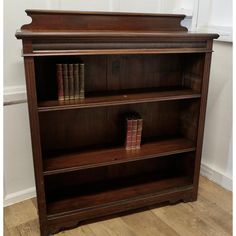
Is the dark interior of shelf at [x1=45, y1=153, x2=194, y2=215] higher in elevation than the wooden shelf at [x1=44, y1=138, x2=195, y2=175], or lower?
lower

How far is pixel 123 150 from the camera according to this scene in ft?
5.95

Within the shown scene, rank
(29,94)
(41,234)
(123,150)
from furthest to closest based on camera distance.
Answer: (123,150)
(41,234)
(29,94)

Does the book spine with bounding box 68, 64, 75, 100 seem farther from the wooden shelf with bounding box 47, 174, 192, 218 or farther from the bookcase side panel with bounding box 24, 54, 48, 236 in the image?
the wooden shelf with bounding box 47, 174, 192, 218

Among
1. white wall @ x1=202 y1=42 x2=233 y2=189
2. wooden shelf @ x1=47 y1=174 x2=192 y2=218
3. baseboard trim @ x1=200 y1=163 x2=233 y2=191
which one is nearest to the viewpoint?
wooden shelf @ x1=47 y1=174 x2=192 y2=218

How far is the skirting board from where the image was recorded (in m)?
1.92

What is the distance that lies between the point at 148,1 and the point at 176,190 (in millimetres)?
1354

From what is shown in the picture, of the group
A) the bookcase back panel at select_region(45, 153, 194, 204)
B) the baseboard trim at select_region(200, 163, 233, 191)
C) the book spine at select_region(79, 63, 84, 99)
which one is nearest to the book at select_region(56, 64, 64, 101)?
the book spine at select_region(79, 63, 84, 99)

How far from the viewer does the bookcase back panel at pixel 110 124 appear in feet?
5.79

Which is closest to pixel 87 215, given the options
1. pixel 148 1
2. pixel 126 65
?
pixel 126 65

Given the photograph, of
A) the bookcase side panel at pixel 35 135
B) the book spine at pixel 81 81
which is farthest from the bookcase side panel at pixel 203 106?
the bookcase side panel at pixel 35 135

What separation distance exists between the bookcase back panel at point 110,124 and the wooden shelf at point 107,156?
0.09 m

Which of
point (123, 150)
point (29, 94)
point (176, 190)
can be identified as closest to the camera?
point (29, 94)

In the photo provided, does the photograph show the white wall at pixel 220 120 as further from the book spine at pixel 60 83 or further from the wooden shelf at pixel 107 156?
the book spine at pixel 60 83

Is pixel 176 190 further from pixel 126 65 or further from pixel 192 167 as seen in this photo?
pixel 126 65
